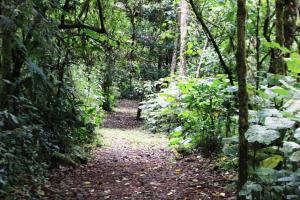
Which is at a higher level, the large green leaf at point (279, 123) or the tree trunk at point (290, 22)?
the tree trunk at point (290, 22)

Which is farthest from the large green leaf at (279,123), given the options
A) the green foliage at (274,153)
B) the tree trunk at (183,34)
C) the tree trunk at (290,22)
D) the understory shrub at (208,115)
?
the tree trunk at (183,34)

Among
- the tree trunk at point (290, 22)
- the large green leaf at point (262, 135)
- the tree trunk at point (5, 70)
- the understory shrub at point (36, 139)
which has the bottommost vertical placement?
the understory shrub at point (36, 139)

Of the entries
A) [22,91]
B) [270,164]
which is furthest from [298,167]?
[22,91]

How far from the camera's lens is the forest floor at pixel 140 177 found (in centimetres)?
536

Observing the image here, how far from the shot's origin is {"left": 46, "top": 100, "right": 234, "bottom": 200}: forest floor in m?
5.36

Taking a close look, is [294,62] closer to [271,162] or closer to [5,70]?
[271,162]

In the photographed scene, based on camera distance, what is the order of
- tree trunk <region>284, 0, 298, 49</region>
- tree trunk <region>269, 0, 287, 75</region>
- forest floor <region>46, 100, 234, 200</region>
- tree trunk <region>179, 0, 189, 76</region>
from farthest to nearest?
1. tree trunk <region>179, 0, 189, 76</region>
2. forest floor <region>46, 100, 234, 200</region>
3. tree trunk <region>284, 0, 298, 49</region>
4. tree trunk <region>269, 0, 287, 75</region>

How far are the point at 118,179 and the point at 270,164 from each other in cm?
326

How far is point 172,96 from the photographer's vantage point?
33.0 ft

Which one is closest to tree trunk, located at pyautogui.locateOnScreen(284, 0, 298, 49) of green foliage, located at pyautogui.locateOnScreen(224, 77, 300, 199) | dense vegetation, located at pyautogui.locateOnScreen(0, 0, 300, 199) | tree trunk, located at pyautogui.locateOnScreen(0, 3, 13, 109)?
dense vegetation, located at pyautogui.locateOnScreen(0, 0, 300, 199)

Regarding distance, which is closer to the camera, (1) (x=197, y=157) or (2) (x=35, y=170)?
(2) (x=35, y=170)

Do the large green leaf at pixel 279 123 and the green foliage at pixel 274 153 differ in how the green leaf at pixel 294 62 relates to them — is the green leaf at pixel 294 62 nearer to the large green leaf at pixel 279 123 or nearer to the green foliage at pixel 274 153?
the green foliage at pixel 274 153

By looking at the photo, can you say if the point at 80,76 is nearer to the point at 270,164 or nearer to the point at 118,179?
the point at 118,179

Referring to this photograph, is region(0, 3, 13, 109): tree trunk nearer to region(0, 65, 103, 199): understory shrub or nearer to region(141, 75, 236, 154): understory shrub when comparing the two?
region(0, 65, 103, 199): understory shrub
